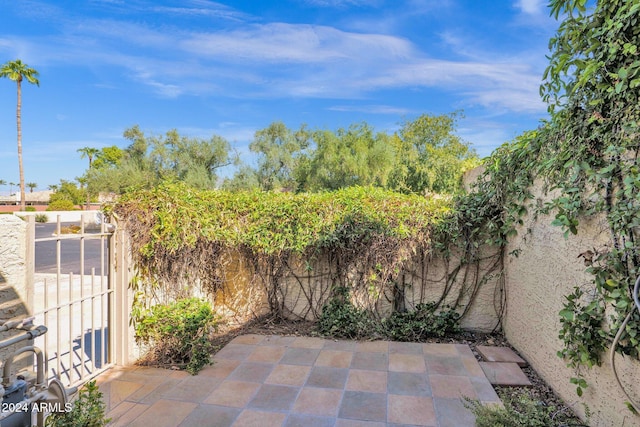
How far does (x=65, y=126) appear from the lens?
2025cm

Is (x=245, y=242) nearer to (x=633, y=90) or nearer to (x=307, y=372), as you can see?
(x=307, y=372)

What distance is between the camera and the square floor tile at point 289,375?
3.46 meters

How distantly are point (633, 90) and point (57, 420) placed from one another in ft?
13.6

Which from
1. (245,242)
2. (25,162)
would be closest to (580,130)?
(245,242)

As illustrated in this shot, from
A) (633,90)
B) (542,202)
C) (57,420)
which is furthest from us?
(542,202)

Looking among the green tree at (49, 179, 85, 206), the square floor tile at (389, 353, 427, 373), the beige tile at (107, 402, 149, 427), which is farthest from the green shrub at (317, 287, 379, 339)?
the green tree at (49, 179, 85, 206)

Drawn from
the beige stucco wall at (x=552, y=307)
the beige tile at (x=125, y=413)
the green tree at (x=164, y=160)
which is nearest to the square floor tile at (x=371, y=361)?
the beige stucco wall at (x=552, y=307)

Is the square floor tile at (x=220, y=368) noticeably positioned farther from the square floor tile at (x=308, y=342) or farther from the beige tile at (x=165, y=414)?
the square floor tile at (x=308, y=342)

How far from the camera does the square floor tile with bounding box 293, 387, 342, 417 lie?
2914 millimetres

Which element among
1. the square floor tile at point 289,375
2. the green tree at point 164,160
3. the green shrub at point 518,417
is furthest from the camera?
the green tree at point 164,160

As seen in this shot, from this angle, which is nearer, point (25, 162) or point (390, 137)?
point (390, 137)

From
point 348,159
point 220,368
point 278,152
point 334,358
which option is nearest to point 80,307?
point 220,368

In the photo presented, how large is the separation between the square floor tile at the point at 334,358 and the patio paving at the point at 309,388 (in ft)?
0.04

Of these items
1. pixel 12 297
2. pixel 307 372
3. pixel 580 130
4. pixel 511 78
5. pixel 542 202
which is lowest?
pixel 307 372
